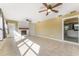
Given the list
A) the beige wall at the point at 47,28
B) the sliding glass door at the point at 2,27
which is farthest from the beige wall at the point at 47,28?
the sliding glass door at the point at 2,27

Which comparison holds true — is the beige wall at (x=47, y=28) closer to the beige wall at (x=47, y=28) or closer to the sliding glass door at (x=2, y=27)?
the beige wall at (x=47, y=28)

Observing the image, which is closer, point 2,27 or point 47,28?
point 2,27

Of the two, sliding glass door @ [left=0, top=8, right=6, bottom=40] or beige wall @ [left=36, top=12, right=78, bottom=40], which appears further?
beige wall @ [left=36, top=12, right=78, bottom=40]

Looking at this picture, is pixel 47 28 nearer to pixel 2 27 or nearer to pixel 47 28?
pixel 47 28

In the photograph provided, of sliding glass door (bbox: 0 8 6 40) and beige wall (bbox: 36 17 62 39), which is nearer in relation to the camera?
sliding glass door (bbox: 0 8 6 40)

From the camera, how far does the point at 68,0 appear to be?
1420mm

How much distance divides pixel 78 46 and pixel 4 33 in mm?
3340

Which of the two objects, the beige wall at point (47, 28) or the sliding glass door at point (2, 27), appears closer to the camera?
the sliding glass door at point (2, 27)

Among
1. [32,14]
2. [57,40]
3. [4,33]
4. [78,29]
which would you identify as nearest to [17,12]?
[32,14]

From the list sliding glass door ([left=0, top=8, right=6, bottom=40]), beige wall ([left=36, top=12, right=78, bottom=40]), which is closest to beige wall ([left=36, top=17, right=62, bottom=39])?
beige wall ([left=36, top=12, right=78, bottom=40])

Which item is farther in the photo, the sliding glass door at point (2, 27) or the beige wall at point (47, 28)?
the beige wall at point (47, 28)

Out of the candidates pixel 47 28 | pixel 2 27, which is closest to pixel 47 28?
pixel 47 28

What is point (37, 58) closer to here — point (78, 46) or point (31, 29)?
point (31, 29)

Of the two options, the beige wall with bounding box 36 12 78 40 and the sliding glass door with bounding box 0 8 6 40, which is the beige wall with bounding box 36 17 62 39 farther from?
the sliding glass door with bounding box 0 8 6 40
